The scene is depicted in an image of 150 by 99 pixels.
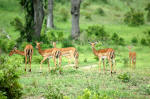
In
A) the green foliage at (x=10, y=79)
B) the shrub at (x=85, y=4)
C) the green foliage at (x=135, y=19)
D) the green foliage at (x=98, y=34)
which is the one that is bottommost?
the green foliage at (x=10, y=79)

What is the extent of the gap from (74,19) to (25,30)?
14.8 feet

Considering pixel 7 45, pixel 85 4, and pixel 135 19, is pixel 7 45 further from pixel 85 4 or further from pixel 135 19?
pixel 85 4

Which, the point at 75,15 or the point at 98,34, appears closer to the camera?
the point at 75,15

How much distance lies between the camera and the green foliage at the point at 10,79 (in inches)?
264

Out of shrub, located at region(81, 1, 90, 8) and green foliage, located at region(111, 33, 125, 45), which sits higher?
shrub, located at region(81, 1, 90, 8)

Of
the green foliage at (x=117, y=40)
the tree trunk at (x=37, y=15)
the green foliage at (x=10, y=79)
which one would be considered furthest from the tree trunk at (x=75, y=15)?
the green foliage at (x=10, y=79)

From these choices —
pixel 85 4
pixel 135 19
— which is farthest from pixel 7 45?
pixel 85 4

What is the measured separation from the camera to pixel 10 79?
22.3 feet

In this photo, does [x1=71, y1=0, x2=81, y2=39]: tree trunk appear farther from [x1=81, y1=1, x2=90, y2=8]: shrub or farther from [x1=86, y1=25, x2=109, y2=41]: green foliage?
[x1=81, y1=1, x2=90, y2=8]: shrub

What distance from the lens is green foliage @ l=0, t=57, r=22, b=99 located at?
22.0 feet

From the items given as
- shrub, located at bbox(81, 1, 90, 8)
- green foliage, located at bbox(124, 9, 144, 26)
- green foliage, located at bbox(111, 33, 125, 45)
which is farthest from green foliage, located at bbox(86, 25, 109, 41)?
shrub, located at bbox(81, 1, 90, 8)

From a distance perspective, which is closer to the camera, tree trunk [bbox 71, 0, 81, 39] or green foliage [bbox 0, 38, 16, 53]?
green foliage [bbox 0, 38, 16, 53]

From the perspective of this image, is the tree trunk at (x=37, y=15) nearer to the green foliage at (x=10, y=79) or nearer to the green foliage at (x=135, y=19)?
the green foliage at (x=10, y=79)

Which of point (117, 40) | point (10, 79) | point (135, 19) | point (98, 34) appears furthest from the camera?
point (135, 19)
